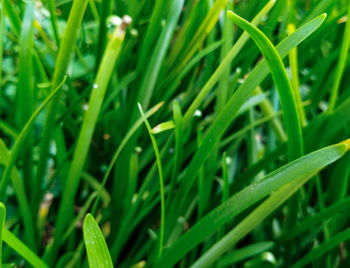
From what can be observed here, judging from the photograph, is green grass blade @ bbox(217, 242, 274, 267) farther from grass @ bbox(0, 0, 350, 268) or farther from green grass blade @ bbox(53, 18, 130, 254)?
green grass blade @ bbox(53, 18, 130, 254)

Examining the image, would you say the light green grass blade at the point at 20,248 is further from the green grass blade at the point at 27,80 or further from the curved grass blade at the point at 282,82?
the curved grass blade at the point at 282,82

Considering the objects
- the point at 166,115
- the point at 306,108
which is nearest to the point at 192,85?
the point at 166,115

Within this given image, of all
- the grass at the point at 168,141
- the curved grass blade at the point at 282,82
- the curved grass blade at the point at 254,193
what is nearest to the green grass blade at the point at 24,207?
the grass at the point at 168,141

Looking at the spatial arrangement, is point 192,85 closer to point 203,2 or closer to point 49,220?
point 203,2

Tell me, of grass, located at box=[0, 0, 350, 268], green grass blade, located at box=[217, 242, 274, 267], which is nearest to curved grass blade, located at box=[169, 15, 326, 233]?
grass, located at box=[0, 0, 350, 268]

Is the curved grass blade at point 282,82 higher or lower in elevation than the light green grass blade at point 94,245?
higher

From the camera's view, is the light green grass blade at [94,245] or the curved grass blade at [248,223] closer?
the light green grass blade at [94,245]

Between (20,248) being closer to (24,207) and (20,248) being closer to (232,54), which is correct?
(24,207)
